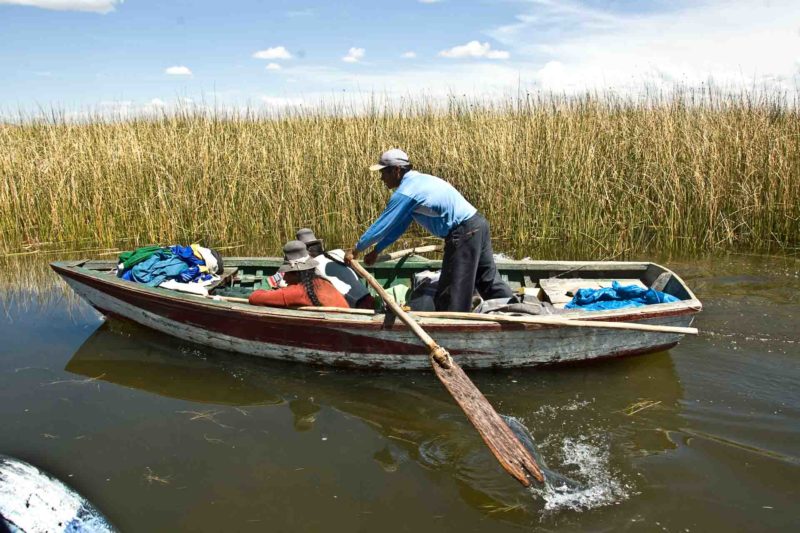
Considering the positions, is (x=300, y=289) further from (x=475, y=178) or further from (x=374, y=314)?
(x=475, y=178)

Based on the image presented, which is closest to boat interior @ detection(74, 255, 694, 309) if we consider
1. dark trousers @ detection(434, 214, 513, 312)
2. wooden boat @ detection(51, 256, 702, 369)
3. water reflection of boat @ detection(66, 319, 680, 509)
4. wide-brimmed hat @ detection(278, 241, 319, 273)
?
wooden boat @ detection(51, 256, 702, 369)

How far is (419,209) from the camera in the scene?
464 centimetres

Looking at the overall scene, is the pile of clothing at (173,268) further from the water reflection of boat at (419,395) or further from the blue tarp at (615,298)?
the blue tarp at (615,298)

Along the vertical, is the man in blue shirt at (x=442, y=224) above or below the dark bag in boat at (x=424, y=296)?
above

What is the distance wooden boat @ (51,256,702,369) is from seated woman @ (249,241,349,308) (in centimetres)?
14

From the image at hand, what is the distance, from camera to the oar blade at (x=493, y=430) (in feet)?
10.2

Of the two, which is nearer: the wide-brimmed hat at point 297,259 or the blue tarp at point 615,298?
the blue tarp at point 615,298

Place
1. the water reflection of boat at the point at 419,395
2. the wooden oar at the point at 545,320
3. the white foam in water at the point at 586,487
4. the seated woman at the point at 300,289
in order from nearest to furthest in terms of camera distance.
A: 1. the white foam in water at the point at 586,487
2. the water reflection of boat at the point at 419,395
3. the wooden oar at the point at 545,320
4. the seated woman at the point at 300,289

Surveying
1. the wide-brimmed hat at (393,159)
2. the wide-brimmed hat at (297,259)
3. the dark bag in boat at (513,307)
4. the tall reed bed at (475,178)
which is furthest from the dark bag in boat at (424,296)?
the tall reed bed at (475,178)

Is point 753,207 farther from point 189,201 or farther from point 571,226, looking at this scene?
point 189,201

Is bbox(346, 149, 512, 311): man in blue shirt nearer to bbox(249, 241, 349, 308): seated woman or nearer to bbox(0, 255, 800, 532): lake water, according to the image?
bbox(249, 241, 349, 308): seated woman

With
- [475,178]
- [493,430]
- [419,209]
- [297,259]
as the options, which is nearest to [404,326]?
[419,209]

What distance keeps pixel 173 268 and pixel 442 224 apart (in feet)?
8.41

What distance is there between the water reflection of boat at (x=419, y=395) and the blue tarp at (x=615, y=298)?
0.43 metres
